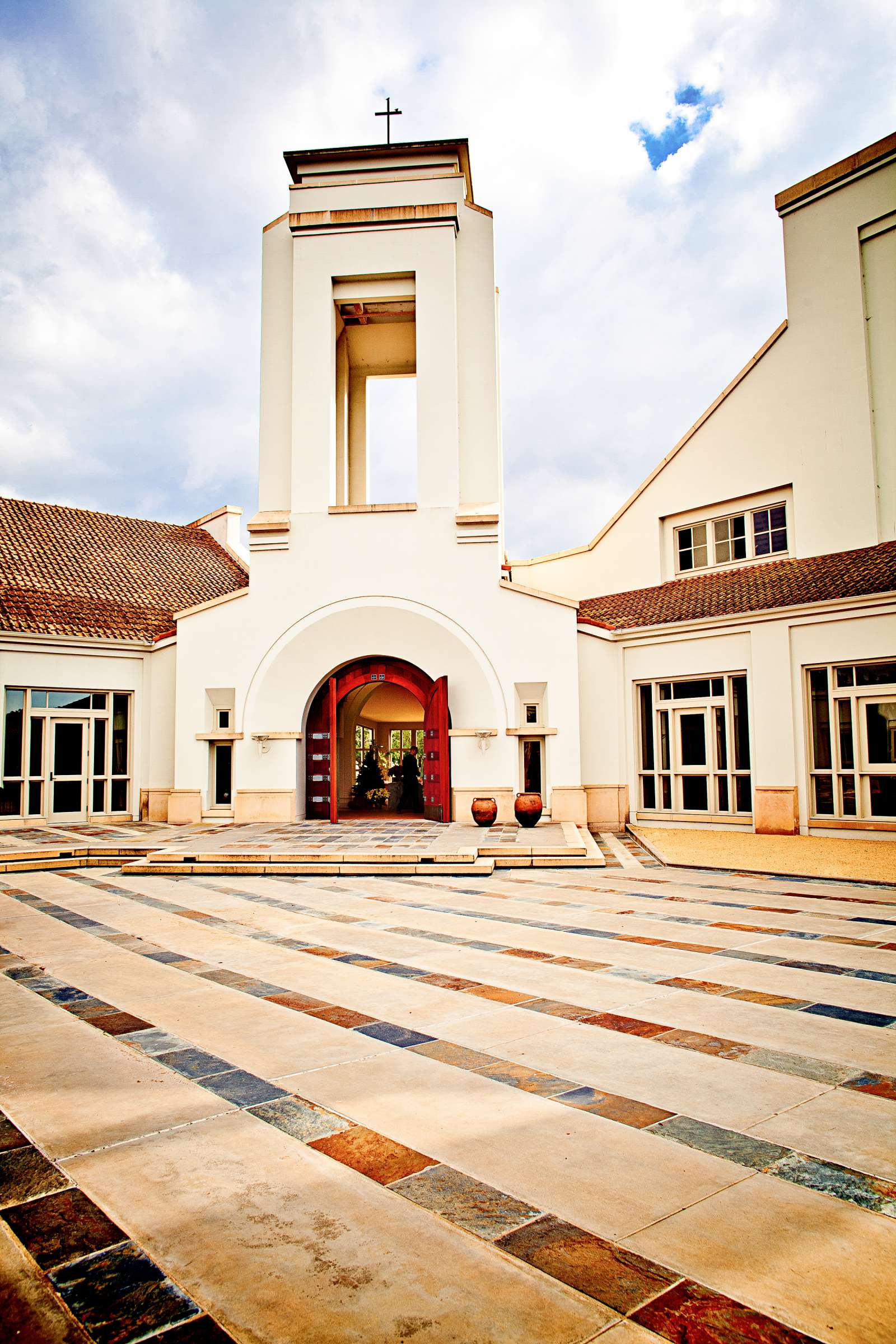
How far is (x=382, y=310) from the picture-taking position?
19312 mm

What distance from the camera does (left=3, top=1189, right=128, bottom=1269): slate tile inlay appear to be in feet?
8.84

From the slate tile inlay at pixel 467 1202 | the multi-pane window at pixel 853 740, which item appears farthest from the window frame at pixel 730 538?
the slate tile inlay at pixel 467 1202

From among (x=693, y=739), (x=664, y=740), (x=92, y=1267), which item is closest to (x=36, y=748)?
(x=664, y=740)

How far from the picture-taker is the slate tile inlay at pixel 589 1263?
2463 millimetres

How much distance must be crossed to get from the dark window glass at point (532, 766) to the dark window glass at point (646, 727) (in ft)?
8.16

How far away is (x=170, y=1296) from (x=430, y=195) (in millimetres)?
19988

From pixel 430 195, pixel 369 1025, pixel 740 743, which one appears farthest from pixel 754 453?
pixel 369 1025

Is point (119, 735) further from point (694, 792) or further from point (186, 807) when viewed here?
point (694, 792)

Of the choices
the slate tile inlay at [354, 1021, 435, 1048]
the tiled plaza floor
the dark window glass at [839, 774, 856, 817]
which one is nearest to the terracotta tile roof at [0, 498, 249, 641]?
the tiled plaza floor

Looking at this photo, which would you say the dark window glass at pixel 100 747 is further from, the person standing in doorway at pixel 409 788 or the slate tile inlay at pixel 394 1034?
the slate tile inlay at pixel 394 1034

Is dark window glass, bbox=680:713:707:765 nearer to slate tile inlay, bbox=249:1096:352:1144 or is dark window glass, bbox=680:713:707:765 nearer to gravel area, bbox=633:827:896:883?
gravel area, bbox=633:827:896:883

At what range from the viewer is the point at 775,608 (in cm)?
1557

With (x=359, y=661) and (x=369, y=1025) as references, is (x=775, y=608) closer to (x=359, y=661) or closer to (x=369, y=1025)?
(x=359, y=661)

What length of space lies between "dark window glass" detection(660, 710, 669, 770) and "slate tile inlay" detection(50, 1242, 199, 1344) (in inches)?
627
